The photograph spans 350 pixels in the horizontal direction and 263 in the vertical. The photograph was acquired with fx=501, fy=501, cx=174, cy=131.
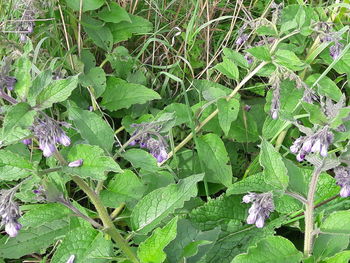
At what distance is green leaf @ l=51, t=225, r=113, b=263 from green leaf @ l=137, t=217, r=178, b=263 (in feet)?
0.37

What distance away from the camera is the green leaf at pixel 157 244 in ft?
4.87

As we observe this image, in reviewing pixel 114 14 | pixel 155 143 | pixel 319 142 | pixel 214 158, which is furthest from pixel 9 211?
pixel 114 14

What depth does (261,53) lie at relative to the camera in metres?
2.19

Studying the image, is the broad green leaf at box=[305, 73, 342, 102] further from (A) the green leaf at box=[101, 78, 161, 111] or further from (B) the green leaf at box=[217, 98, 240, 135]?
(A) the green leaf at box=[101, 78, 161, 111]

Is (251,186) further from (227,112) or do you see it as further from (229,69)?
(229,69)

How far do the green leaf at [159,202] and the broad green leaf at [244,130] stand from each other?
2.63 feet

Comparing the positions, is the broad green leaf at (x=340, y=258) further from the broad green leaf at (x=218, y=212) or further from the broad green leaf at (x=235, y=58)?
the broad green leaf at (x=235, y=58)

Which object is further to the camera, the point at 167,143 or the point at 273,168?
the point at 167,143

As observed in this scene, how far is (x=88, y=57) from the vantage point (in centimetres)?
264

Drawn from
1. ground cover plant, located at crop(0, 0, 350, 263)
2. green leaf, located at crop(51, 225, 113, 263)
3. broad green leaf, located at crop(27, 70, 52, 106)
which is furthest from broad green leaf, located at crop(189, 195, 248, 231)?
broad green leaf, located at crop(27, 70, 52, 106)

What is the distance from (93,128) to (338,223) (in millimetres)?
877

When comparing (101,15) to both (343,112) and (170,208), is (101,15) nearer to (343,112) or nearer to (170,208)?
(170,208)

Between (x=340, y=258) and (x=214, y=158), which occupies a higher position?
(x=340, y=258)

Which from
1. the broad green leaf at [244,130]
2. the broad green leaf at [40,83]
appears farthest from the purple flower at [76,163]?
the broad green leaf at [244,130]
